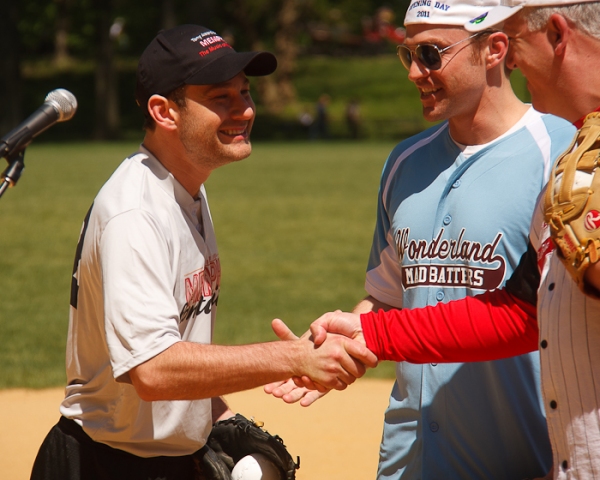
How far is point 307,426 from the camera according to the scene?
630 centimetres

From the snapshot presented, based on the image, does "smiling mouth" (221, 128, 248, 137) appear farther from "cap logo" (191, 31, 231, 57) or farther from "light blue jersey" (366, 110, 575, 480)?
"light blue jersey" (366, 110, 575, 480)

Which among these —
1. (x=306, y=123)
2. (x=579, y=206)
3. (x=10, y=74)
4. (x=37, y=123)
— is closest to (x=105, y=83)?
(x=10, y=74)

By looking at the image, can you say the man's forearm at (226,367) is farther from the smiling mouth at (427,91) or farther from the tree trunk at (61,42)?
the tree trunk at (61,42)

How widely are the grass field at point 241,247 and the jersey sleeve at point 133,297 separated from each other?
16.8ft

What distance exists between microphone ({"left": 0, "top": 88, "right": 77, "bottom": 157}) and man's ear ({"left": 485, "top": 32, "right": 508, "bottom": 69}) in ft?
6.04

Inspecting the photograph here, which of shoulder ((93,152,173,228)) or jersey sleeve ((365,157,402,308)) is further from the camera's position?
jersey sleeve ((365,157,402,308))

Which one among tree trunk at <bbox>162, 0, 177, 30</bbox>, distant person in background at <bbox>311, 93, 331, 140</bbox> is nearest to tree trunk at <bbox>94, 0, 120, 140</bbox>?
tree trunk at <bbox>162, 0, 177, 30</bbox>

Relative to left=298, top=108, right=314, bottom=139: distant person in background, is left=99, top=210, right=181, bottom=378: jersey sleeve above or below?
below

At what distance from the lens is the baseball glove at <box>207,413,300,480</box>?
360 centimetres

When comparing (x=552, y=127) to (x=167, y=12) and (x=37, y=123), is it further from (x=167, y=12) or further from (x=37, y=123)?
(x=167, y=12)

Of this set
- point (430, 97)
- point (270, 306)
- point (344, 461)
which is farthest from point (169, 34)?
point (270, 306)

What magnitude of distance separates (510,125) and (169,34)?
146 cm

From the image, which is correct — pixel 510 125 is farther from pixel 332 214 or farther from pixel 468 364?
pixel 332 214

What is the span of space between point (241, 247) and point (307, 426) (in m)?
8.73
